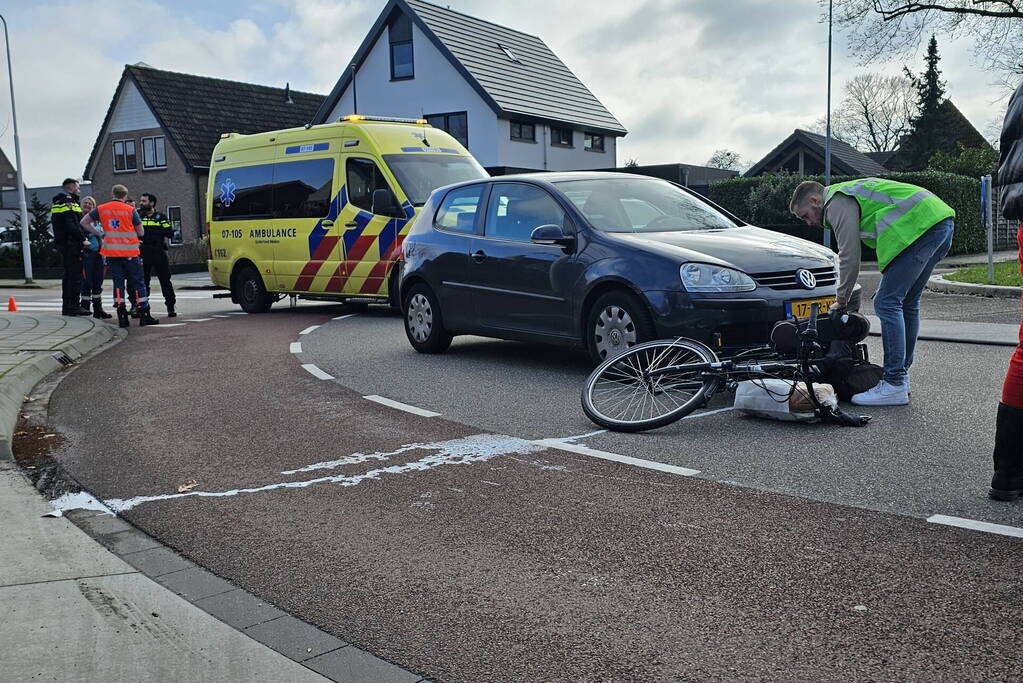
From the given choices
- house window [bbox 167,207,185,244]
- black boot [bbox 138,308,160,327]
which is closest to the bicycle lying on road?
black boot [bbox 138,308,160,327]

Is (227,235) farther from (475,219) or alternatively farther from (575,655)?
(575,655)

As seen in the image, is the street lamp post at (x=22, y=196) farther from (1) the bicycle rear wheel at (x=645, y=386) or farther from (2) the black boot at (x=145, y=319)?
(1) the bicycle rear wheel at (x=645, y=386)

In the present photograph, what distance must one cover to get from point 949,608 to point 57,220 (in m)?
15.1

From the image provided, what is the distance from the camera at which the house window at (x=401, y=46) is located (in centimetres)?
4472

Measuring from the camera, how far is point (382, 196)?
547 inches

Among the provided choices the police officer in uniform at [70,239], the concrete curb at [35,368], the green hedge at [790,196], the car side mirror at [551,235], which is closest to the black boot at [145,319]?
the concrete curb at [35,368]

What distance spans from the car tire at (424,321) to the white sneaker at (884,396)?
176 inches

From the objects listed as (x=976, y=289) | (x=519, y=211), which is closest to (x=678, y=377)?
(x=519, y=211)

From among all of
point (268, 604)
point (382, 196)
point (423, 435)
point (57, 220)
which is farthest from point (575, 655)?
point (57, 220)

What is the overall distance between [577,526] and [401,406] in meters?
3.39

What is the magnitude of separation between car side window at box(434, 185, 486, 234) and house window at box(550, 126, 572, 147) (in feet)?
119

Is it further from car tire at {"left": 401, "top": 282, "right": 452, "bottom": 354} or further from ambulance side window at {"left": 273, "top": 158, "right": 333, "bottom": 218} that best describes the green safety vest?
ambulance side window at {"left": 273, "top": 158, "right": 333, "bottom": 218}

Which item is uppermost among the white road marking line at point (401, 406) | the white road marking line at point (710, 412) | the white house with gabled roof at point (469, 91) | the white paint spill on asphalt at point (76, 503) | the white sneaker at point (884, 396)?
the white house with gabled roof at point (469, 91)

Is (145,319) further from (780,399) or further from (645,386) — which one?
(780,399)
